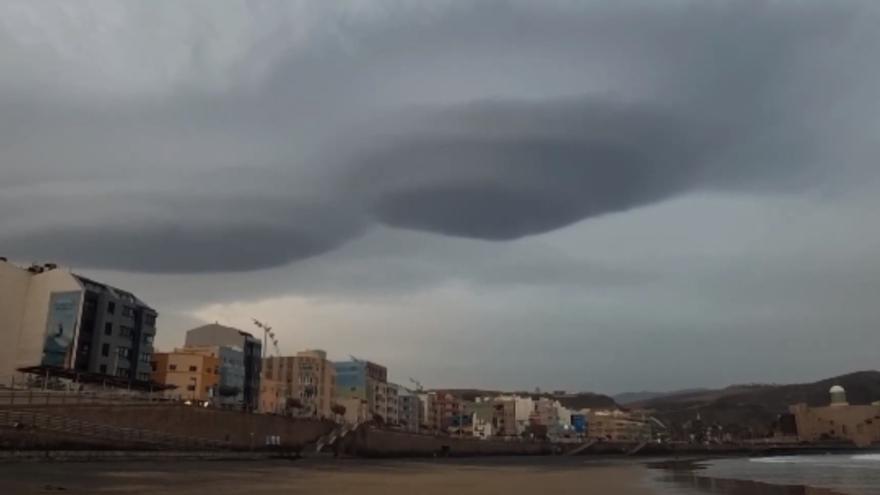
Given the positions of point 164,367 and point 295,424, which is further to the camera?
point 164,367

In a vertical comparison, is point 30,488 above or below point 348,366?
below

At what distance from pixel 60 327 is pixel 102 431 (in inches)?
2016

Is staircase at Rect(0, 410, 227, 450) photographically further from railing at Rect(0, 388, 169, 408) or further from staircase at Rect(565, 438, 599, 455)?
staircase at Rect(565, 438, 599, 455)

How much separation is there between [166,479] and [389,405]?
16707cm

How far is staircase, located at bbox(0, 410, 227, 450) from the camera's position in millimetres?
47969

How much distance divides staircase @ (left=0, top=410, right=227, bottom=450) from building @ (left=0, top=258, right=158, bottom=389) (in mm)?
37278

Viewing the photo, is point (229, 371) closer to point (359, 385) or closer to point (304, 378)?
point (304, 378)

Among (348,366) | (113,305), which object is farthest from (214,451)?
(348,366)

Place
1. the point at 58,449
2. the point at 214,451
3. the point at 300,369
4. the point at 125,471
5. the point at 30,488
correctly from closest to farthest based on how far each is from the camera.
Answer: the point at 30,488 → the point at 125,471 → the point at 58,449 → the point at 214,451 → the point at 300,369

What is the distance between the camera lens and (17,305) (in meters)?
104

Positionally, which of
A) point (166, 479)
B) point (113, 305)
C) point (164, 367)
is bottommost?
point (166, 479)

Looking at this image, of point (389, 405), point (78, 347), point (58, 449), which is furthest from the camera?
point (389, 405)

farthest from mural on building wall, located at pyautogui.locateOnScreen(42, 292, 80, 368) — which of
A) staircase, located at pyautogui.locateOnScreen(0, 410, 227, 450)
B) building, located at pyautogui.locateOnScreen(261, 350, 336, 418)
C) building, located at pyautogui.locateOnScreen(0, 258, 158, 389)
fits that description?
building, located at pyautogui.locateOnScreen(261, 350, 336, 418)

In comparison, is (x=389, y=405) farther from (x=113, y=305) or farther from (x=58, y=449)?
(x=58, y=449)
